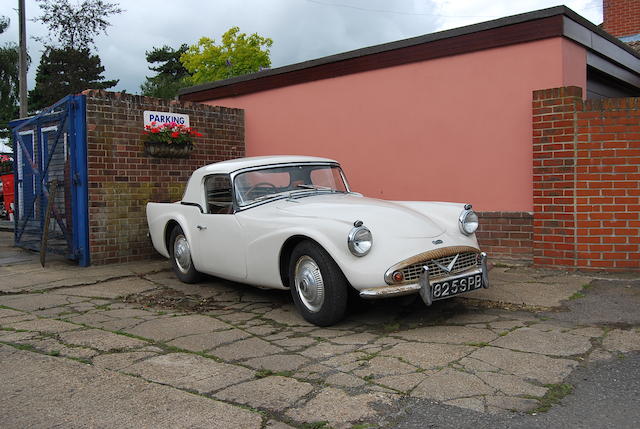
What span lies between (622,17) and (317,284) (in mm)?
14107

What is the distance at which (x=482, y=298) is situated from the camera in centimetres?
489

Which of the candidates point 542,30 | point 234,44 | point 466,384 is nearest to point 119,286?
point 466,384

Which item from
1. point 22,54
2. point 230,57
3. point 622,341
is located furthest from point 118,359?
point 230,57

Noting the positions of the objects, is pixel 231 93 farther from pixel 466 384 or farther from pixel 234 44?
pixel 234 44

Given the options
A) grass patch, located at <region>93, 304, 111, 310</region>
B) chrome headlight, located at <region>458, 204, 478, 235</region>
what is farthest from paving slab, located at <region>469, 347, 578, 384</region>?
grass patch, located at <region>93, 304, 111, 310</region>

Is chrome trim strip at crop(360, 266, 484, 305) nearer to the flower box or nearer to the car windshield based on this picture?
the car windshield

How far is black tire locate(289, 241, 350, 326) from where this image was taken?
4.00 m

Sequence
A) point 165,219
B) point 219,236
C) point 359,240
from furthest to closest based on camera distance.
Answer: point 165,219, point 219,236, point 359,240

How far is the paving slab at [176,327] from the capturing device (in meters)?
4.10

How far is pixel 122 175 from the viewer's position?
7578mm

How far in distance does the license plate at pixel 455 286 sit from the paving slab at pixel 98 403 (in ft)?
5.73

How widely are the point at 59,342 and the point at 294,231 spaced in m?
1.88

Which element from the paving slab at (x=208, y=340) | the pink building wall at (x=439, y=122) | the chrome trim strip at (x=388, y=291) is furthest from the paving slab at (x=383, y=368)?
the pink building wall at (x=439, y=122)

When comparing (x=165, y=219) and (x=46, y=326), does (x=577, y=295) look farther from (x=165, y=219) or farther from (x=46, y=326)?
(x=46, y=326)
